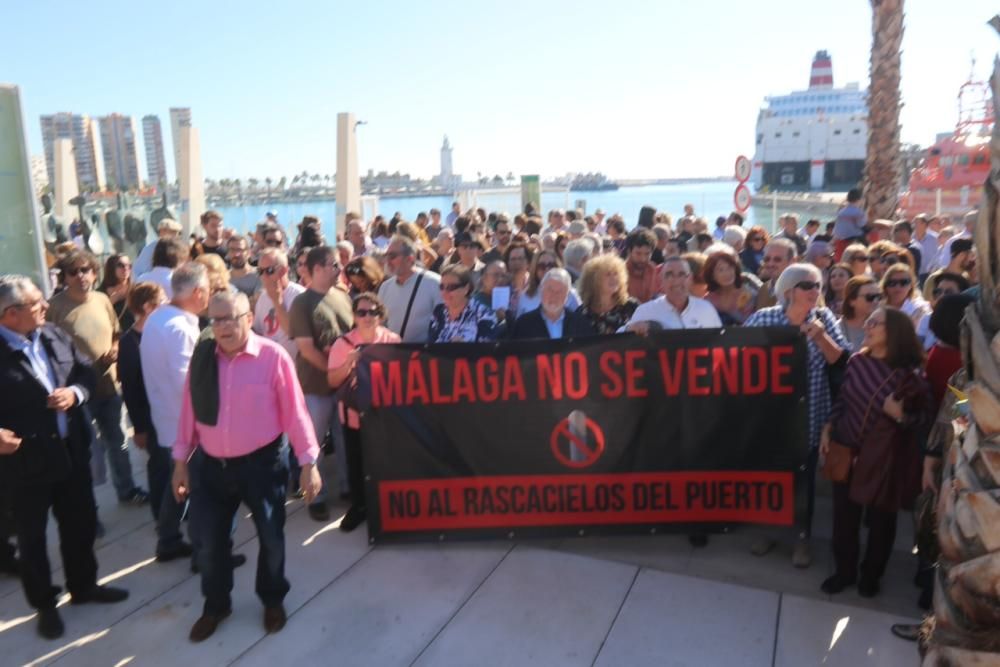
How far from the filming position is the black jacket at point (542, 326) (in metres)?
4.99

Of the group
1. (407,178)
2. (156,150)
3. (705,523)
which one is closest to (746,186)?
(705,523)

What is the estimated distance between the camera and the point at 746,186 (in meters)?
12.9

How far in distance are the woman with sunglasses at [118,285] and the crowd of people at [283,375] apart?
0.06 ft

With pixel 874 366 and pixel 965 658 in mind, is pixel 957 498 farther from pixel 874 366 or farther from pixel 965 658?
pixel 874 366

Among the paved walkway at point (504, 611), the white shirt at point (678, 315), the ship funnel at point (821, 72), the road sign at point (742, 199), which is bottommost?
the paved walkway at point (504, 611)

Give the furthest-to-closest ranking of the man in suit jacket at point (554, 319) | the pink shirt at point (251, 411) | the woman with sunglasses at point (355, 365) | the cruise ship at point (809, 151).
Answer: the cruise ship at point (809, 151), the man in suit jacket at point (554, 319), the woman with sunglasses at point (355, 365), the pink shirt at point (251, 411)

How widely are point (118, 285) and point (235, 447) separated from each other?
3.06 meters

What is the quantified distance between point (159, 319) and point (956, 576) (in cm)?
400

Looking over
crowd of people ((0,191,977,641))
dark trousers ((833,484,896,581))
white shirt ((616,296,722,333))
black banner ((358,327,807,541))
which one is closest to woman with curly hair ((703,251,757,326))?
crowd of people ((0,191,977,641))

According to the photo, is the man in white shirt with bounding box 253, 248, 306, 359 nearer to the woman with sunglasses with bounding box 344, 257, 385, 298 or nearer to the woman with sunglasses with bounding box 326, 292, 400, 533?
the woman with sunglasses with bounding box 344, 257, 385, 298

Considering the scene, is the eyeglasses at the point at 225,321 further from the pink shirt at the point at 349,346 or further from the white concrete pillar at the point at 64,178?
the white concrete pillar at the point at 64,178

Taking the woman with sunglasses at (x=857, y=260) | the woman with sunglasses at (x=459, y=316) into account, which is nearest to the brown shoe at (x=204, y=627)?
the woman with sunglasses at (x=459, y=316)

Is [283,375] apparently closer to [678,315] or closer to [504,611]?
[504,611]

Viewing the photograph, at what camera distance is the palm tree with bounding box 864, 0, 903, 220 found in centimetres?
1151
